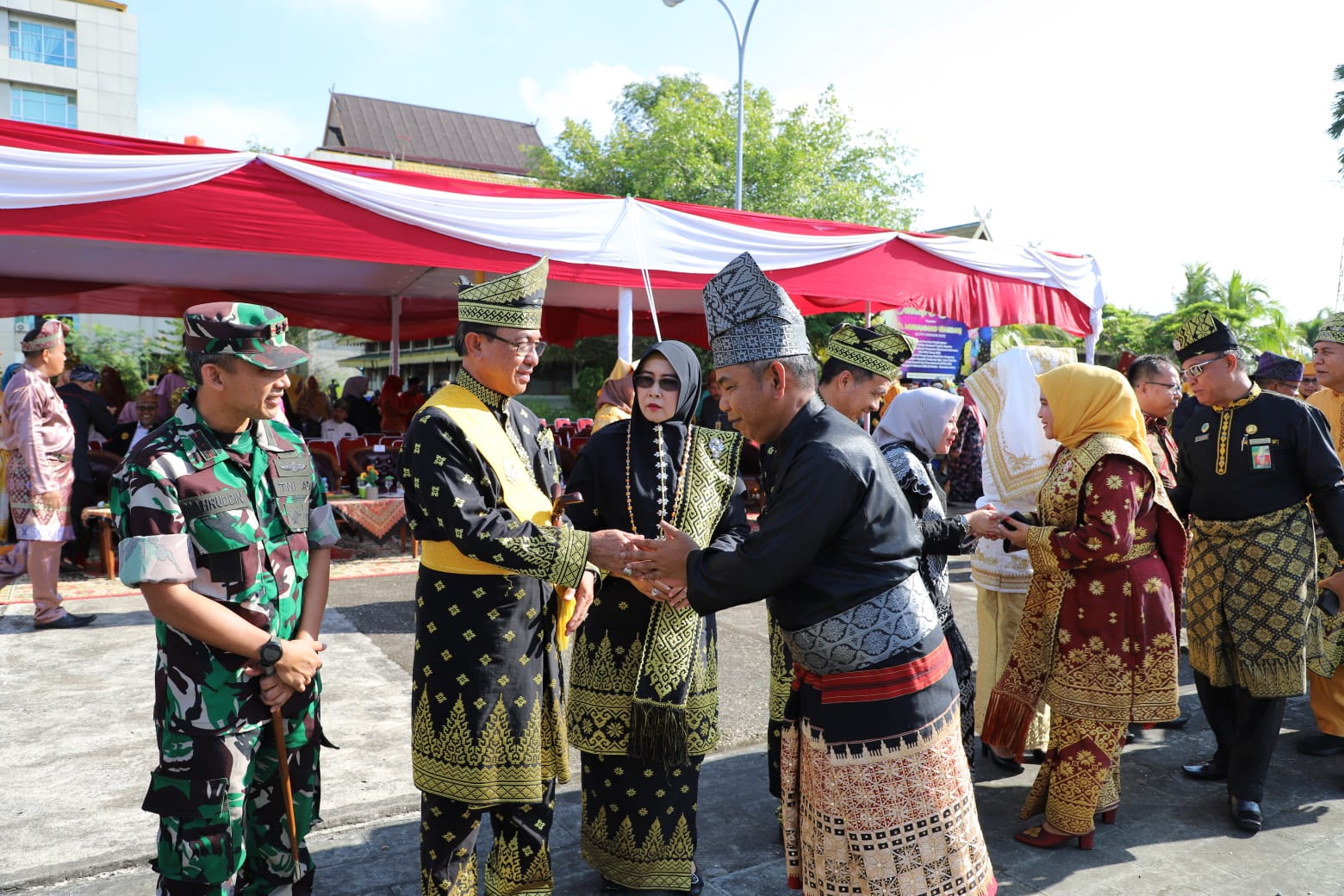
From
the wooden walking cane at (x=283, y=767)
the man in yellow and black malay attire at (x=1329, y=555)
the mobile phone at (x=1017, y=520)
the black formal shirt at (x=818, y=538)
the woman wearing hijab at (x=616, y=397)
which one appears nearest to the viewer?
the black formal shirt at (x=818, y=538)

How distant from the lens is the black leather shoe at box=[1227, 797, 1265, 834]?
11.2 ft

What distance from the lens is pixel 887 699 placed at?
191 centimetres

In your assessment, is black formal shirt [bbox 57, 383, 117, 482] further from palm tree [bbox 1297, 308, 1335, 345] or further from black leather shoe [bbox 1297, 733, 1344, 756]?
palm tree [bbox 1297, 308, 1335, 345]

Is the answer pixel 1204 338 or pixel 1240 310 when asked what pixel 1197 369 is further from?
pixel 1240 310

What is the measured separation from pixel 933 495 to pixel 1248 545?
163 centimetres

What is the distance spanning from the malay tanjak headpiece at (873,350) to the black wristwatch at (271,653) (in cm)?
210

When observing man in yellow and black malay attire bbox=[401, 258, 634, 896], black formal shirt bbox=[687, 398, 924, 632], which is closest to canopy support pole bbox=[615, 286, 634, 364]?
man in yellow and black malay attire bbox=[401, 258, 634, 896]

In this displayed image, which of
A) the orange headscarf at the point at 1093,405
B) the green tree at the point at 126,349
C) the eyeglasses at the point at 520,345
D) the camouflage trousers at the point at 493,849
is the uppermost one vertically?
the green tree at the point at 126,349

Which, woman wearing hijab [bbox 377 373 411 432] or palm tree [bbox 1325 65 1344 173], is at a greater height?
palm tree [bbox 1325 65 1344 173]

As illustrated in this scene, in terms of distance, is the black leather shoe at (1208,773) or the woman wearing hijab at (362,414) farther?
the woman wearing hijab at (362,414)

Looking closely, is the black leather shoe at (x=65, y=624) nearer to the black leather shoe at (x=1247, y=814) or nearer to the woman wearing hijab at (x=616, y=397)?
the woman wearing hijab at (x=616, y=397)

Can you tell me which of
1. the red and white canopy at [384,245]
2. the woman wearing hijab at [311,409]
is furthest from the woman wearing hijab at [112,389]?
the woman wearing hijab at [311,409]

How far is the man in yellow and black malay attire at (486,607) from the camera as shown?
2359mm

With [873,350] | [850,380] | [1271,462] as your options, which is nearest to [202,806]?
[850,380]
